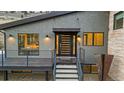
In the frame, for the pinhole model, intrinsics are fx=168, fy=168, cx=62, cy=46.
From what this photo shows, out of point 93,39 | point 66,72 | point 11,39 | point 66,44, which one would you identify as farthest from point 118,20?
point 11,39

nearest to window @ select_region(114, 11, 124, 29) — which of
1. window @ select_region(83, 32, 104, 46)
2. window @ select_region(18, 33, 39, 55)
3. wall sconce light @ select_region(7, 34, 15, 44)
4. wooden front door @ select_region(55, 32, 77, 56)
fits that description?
window @ select_region(83, 32, 104, 46)

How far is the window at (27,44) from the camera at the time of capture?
1009 centimetres

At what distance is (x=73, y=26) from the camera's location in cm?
985

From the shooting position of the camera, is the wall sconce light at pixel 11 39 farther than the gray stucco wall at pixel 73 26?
Yes

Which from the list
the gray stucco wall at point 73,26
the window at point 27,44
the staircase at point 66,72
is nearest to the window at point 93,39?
the gray stucco wall at point 73,26

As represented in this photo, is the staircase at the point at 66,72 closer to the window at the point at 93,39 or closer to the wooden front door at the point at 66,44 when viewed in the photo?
the wooden front door at the point at 66,44

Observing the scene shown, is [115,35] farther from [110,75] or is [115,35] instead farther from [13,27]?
[13,27]

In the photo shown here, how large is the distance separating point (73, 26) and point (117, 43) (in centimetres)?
286

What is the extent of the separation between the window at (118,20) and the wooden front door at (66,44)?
2565 mm

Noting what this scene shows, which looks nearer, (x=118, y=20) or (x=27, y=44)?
(x=118, y=20)

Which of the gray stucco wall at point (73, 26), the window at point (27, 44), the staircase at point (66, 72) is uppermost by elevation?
the gray stucco wall at point (73, 26)

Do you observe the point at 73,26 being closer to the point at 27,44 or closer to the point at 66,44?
the point at 66,44
